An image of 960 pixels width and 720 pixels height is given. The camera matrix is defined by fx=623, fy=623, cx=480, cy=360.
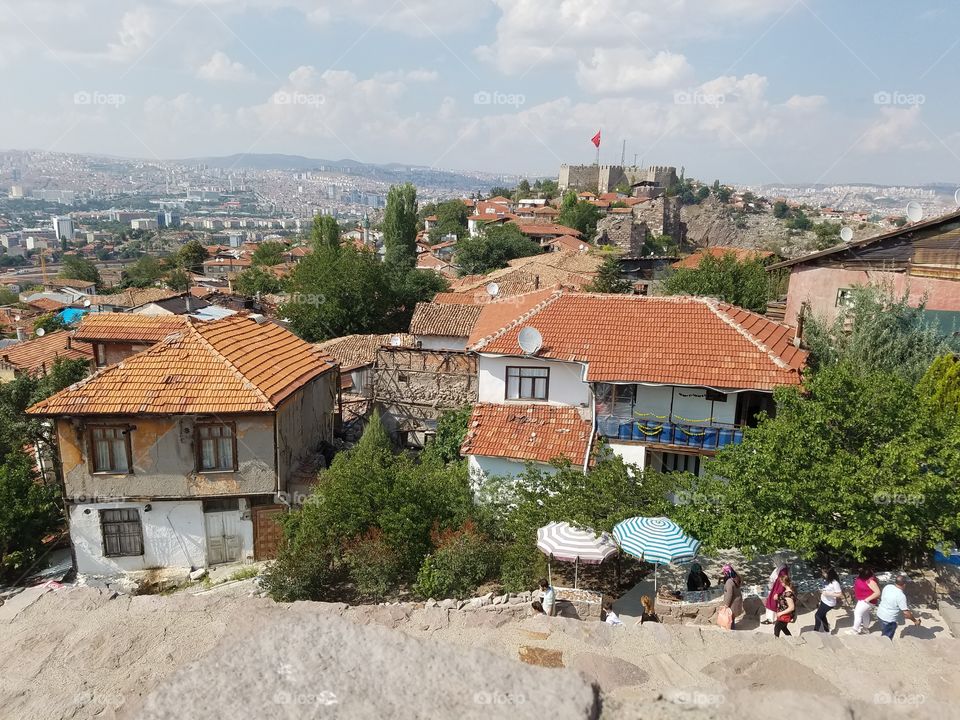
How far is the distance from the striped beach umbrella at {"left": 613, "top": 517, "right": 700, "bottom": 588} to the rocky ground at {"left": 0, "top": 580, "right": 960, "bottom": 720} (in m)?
3.25

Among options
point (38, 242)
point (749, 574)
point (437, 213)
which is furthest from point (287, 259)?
point (38, 242)

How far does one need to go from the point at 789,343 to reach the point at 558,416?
6.65 meters

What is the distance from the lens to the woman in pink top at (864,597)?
8805 millimetres

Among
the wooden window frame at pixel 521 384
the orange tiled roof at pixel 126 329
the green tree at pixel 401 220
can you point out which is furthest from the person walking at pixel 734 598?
the green tree at pixel 401 220

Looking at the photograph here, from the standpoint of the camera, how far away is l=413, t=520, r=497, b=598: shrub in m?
10.6

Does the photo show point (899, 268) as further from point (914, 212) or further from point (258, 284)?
point (258, 284)

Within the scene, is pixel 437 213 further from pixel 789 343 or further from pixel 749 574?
pixel 749 574

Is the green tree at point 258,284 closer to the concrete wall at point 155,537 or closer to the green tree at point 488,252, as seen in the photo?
the green tree at point 488,252

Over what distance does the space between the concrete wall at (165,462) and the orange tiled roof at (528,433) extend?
4.78 m

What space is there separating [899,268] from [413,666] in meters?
18.1

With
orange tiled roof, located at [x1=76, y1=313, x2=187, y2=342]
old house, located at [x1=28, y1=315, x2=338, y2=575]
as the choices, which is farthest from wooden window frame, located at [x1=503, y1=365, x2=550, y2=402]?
orange tiled roof, located at [x1=76, y1=313, x2=187, y2=342]

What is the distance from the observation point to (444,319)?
92.6 feet

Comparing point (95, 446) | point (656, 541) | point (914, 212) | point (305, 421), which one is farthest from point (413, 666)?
point (914, 212)

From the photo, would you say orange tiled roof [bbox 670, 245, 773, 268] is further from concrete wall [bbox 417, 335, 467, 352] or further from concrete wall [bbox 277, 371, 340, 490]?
concrete wall [bbox 277, 371, 340, 490]
